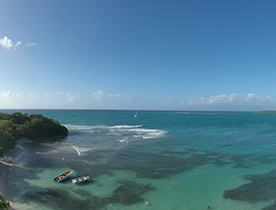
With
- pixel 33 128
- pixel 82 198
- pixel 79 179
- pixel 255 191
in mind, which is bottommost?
pixel 82 198

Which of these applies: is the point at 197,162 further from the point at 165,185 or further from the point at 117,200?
the point at 117,200

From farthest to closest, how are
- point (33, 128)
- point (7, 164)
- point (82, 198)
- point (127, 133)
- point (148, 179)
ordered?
point (127, 133)
point (33, 128)
point (7, 164)
point (148, 179)
point (82, 198)

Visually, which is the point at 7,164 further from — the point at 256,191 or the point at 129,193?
the point at 256,191

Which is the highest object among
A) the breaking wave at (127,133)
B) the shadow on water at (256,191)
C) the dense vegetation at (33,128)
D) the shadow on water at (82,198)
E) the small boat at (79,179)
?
the dense vegetation at (33,128)

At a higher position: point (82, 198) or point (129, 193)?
point (129, 193)

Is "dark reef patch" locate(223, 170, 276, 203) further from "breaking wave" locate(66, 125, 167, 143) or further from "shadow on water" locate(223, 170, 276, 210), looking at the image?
"breaking wave" locate(66, 125, 167, 143)

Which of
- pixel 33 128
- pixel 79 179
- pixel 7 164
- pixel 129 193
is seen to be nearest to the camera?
pixel 129 193

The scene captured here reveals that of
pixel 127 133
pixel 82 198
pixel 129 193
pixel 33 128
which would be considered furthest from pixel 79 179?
pixel 127 133

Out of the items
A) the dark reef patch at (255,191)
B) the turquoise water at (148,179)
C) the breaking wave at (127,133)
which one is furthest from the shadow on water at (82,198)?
the breaking wave at (127,133)

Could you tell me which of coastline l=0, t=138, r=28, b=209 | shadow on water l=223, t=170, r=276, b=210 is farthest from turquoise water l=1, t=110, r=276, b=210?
coastline l=0, t=138, r=28, b=209

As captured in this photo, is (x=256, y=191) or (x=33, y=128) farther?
(x=33, y=128)

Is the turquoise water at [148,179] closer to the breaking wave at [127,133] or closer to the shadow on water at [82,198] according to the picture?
the shadow on water at [82,198]
